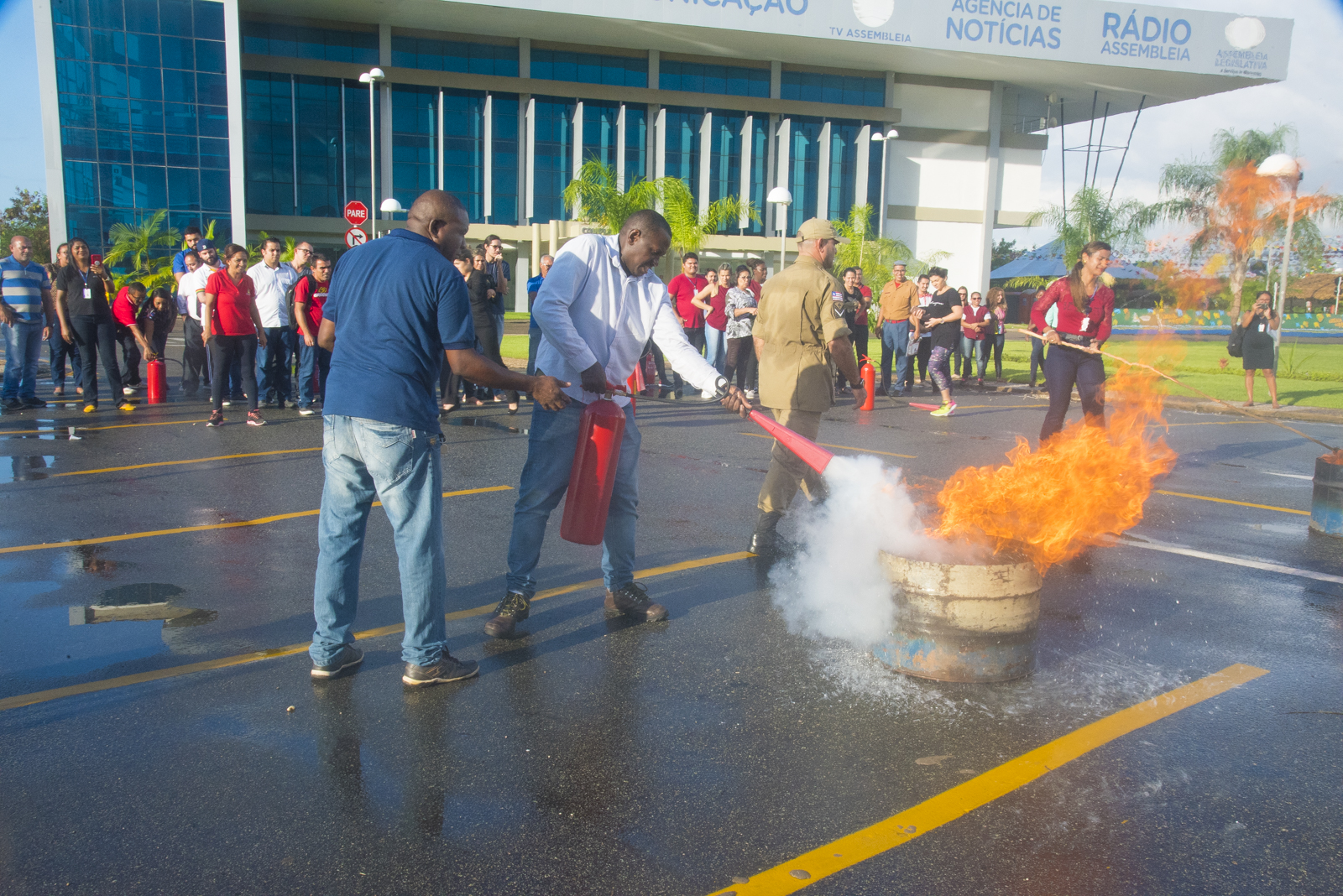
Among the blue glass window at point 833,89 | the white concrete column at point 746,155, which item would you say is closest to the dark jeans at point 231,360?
the white concrete column at point 746,155

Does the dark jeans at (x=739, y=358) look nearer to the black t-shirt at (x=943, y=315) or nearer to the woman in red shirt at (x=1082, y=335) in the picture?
the black t-shirt at (x=943, y=315)

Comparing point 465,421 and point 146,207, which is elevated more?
point 146,207

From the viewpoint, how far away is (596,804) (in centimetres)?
316

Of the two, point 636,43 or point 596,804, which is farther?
point 636,43

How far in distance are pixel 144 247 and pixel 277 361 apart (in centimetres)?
2591

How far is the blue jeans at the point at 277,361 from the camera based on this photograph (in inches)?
500

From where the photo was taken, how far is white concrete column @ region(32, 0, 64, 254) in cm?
3503

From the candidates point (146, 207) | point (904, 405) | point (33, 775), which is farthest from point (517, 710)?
point (146, 207)

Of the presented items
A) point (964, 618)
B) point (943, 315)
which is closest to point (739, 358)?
point (943, 315)

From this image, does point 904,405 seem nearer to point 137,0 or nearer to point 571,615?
point 571,615

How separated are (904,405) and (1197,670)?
11399 mm

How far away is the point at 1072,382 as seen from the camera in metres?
8.20

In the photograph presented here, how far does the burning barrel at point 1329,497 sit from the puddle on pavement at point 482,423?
7.53 m

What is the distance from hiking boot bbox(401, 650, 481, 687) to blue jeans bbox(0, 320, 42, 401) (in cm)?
1054
